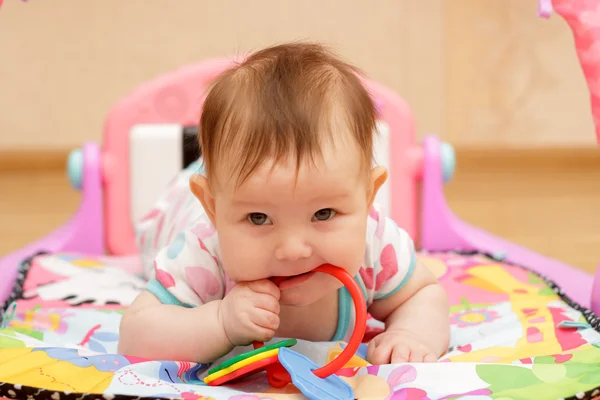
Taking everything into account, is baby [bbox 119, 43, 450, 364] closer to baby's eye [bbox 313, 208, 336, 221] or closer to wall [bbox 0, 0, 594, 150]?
baby's eye [bbox 313, 208, 336, 221]

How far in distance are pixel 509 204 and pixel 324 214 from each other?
1.70 meters

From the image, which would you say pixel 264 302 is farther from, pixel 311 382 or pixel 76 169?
pixel 76 169

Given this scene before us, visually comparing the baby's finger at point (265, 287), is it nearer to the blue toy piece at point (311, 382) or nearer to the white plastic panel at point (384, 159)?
the blue toy piece at point (311, 382)

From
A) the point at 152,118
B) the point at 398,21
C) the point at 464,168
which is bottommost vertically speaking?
the point at 464,168

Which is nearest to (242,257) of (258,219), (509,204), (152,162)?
(258,219)

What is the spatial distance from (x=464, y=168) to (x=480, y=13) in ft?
1.72

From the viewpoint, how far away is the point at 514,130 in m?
2.61

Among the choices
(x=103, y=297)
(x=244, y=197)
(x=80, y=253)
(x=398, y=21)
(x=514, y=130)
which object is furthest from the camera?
(x=514, y=130)

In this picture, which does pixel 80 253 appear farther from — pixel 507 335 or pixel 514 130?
pixel 514 130

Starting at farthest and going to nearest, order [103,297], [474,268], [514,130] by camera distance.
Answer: [514,130] → [474,268] → [103,297]

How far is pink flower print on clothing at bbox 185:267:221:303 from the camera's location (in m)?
0.69

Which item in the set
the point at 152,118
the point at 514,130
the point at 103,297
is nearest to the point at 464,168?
the point at 514,130

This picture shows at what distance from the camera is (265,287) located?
1.98 ft

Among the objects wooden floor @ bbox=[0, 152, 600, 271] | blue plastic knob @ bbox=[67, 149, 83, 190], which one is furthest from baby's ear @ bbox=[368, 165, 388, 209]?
wooden floor @ bbox=[0, 152, 600, 271]
